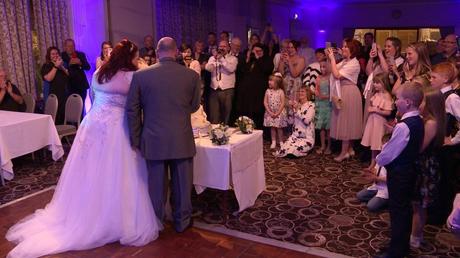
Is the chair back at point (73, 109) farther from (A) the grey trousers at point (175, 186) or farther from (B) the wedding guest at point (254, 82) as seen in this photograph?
(A) the grey trousers at point (175, 186)

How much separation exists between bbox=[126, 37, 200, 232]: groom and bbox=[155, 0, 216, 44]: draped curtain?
18.8ft

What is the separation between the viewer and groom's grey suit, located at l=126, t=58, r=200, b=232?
10.5ft

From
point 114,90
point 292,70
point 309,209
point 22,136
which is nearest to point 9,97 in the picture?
point 22,136

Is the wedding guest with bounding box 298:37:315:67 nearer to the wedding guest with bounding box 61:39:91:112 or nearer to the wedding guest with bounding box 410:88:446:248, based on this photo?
the wedding guest with bounding box 61:39:91:112

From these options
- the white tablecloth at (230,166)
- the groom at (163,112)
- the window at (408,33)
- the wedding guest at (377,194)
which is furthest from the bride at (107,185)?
the window at (408,33)

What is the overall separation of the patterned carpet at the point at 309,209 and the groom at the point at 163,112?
0.71 metres

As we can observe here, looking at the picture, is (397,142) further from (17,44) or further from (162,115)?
(17,44)

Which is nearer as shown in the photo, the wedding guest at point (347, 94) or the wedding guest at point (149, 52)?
the wedding guest at point (347, 94)

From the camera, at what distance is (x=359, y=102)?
5.43 meters

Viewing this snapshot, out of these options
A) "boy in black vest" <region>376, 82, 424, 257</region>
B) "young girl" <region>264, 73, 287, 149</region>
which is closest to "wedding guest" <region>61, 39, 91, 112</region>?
"young girl" <region>264, 73, 287, 149</region>

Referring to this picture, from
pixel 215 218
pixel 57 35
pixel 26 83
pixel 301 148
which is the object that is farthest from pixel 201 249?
pixel 57 35

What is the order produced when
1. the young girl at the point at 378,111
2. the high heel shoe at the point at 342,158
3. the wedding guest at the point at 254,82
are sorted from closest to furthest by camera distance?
the young girl at the point at 378,111
the high heel shoe at the point at 342,158
the wedding guest at the point at 254,82

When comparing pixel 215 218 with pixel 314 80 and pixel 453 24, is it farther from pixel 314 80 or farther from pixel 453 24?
pixel 453 24

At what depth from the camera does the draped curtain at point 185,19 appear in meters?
8.77
